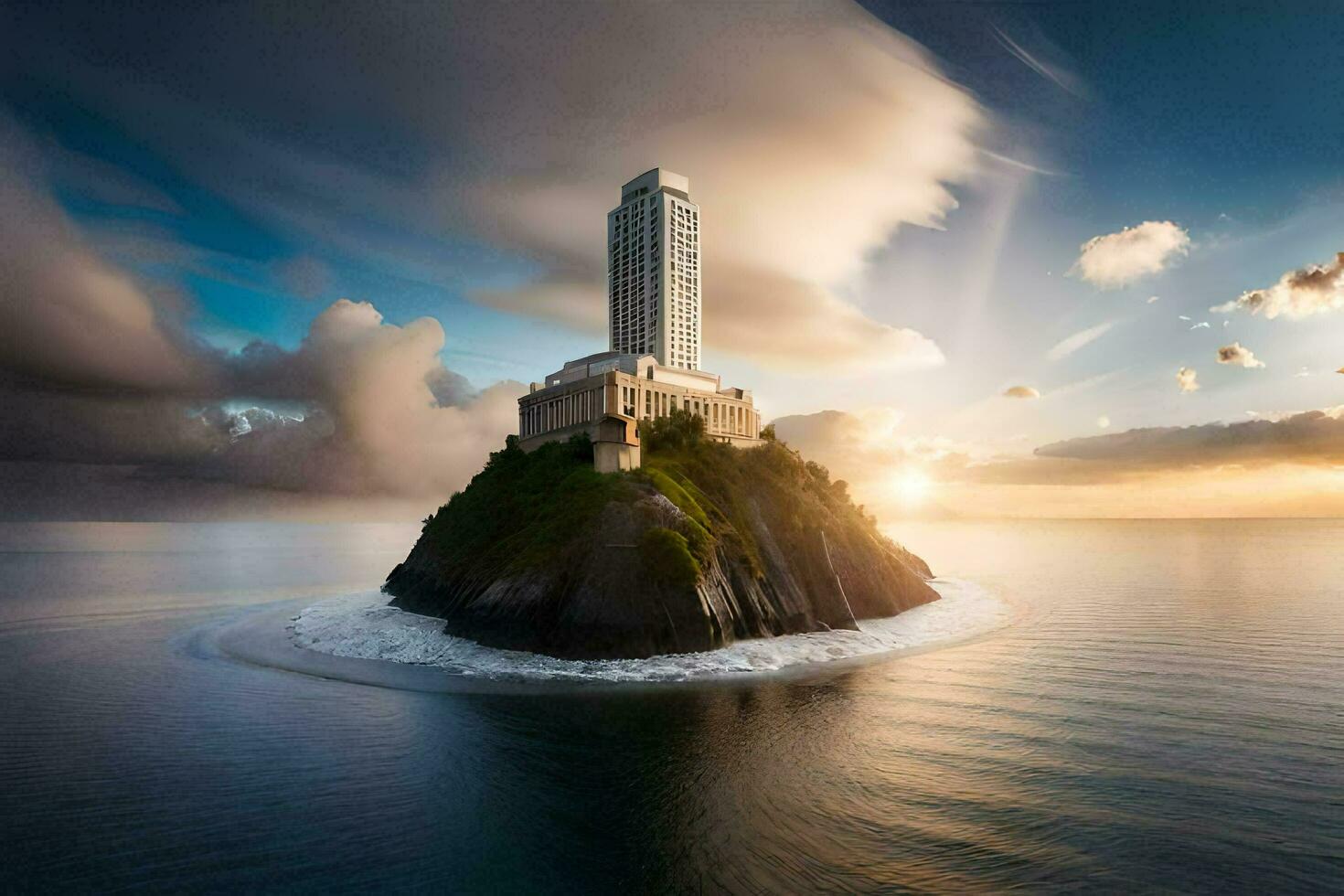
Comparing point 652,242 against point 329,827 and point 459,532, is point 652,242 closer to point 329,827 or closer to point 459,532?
point 459,532

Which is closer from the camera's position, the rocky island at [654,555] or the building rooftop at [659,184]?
the rocky island at [654,555]

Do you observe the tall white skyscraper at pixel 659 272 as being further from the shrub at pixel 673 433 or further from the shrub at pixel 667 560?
the shrub at pixel 667 560

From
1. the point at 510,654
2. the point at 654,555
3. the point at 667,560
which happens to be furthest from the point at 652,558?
the point at 510,654

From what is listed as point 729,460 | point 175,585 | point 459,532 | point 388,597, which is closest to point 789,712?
point 729,460

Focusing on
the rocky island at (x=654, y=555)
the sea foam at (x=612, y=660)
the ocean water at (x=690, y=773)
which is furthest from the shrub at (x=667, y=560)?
the ocean water at (x=690, y=773)

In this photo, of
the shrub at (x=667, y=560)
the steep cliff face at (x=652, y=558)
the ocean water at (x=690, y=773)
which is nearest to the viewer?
the ocean water at (x=690, y=773)

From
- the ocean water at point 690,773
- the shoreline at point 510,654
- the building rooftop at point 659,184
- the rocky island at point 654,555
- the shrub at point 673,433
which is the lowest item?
the ocean water at point 690,773

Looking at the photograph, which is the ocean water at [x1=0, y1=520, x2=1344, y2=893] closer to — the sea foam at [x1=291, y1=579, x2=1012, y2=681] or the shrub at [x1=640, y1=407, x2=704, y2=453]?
the sea foam at [x1=291, y1=579, x2=1012, y2=681]
